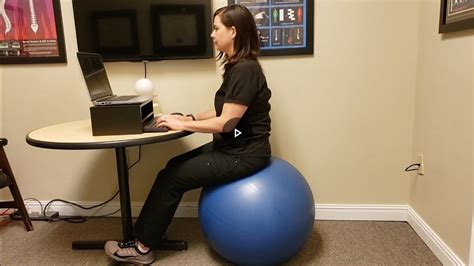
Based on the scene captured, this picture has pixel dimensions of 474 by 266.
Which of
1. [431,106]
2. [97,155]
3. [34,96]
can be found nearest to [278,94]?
[431,106]

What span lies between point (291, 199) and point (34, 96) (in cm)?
182

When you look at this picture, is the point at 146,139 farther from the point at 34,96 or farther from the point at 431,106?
the point at 431,106

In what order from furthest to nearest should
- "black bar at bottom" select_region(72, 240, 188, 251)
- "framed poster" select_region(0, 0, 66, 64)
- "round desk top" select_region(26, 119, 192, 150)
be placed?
"framed poster" select_region(0, 0, 66, 64), "black bar at bottom" select_region(72, 240, 188, 251), "round desk top" select_region(26, 119, 192, 150)

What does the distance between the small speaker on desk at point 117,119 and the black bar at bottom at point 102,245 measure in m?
A: 0.72

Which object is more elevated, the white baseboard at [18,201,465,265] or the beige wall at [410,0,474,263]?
the beige wall at [410,0,474,263]

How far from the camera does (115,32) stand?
88.4 inches

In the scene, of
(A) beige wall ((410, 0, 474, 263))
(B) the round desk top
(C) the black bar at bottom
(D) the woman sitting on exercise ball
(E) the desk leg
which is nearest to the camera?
(B) the round desk top

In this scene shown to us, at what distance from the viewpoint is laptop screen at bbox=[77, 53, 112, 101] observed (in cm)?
181

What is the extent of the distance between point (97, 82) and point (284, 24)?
112cm

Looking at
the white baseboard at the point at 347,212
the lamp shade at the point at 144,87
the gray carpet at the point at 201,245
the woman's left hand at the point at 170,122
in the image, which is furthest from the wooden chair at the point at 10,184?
the woman's left hand at the point at 170,122

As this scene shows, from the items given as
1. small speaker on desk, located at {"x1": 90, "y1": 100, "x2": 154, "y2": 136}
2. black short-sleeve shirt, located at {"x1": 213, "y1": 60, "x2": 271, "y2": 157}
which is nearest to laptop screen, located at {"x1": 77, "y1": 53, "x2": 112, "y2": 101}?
small speaker on desk, located at {"x1": 90, "y1": 100, "x2": 154, "y2": 136}

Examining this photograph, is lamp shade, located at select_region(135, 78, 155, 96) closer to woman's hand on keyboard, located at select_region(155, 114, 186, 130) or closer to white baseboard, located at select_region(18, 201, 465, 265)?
woman's hand on keyboard, located at select_region(155, 114, 186, 130)

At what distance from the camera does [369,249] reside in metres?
2.02

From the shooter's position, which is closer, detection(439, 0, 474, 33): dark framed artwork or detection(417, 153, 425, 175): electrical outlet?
detection(439, 0, 474, 33): dark framed artwork
